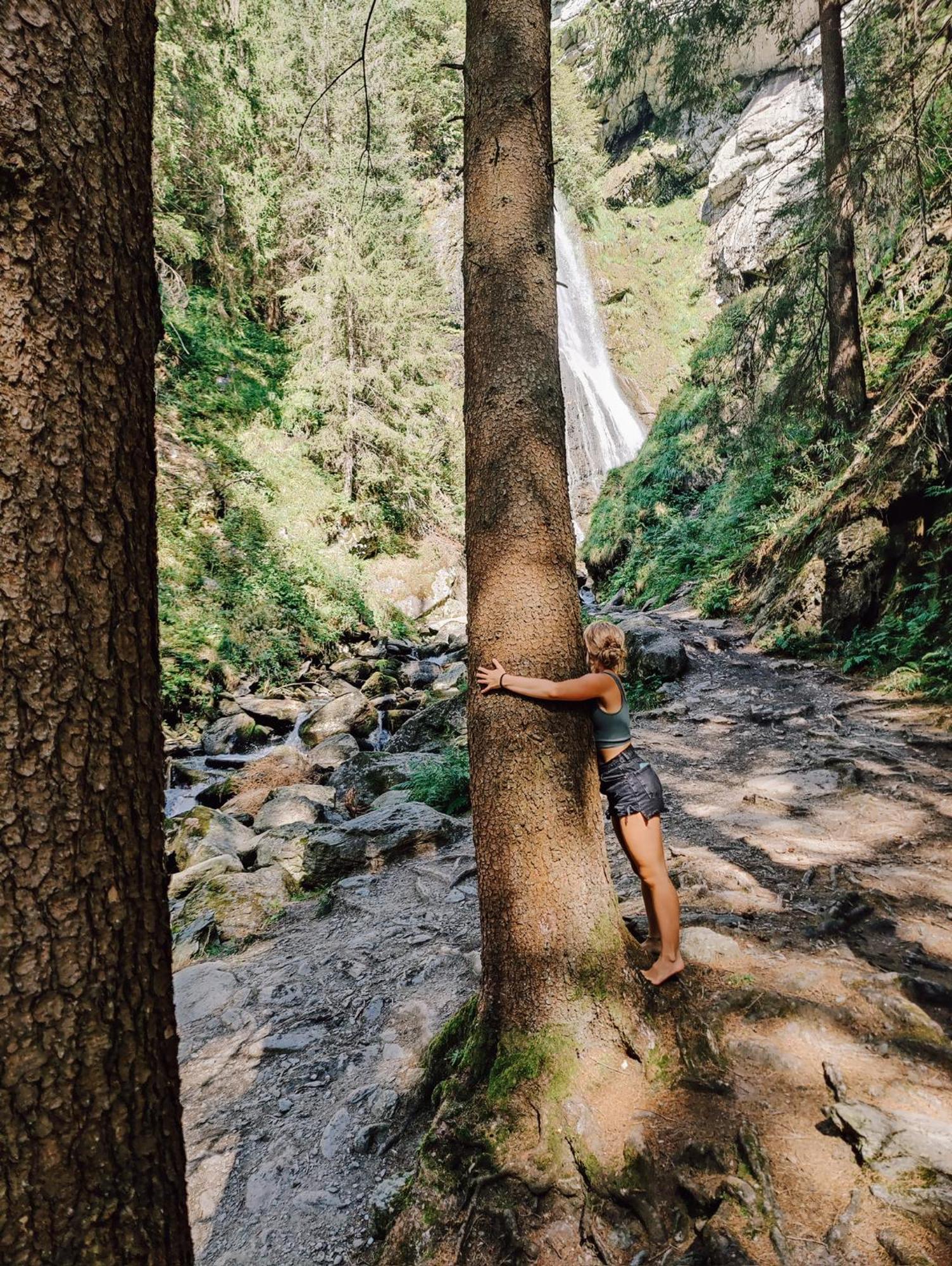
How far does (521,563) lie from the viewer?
2.29 meters

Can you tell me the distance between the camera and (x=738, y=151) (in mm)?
29953

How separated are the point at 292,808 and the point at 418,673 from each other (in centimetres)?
681

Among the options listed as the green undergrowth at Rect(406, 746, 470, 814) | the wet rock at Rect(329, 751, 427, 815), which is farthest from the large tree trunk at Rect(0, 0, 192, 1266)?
the wet rock at Rect(329, 751, 427, 815)

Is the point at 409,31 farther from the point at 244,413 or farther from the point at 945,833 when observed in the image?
the point at 945,833

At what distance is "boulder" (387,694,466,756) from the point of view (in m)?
8.16

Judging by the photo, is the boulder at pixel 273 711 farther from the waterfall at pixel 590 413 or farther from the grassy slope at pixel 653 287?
the grassy slope at pixel 653 287

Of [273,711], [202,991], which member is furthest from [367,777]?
[273,711]

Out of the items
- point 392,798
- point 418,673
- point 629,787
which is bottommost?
point 392,798

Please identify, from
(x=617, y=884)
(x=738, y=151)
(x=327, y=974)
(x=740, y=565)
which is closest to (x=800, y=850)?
(x=617, y=884)

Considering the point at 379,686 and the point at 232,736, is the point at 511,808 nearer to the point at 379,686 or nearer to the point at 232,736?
the point at 232,736

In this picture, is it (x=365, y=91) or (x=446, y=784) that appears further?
(x=446, y=784)

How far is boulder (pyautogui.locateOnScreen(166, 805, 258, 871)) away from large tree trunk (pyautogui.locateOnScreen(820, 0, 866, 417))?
9360 mm

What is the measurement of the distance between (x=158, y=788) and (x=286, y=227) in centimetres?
2405

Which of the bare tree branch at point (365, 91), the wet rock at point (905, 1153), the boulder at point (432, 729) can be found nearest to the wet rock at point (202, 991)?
the wet rock at point (905, 1153)
